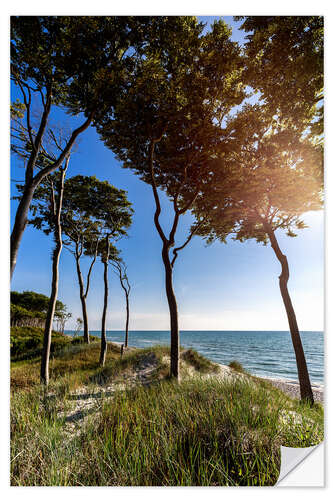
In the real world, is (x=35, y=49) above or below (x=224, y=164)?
above

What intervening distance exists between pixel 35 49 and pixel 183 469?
5.74 meters

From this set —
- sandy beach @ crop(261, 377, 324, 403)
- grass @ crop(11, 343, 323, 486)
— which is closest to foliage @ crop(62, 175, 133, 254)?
grass @ crop(11, 343, 323, 486)

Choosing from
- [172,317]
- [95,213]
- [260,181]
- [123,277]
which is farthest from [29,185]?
[123,277]

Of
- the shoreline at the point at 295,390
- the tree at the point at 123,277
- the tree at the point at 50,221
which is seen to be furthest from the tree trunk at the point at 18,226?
the tree at the point at 123,277

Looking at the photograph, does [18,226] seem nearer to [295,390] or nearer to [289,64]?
[289,64]

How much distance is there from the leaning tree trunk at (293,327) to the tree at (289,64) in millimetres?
3106

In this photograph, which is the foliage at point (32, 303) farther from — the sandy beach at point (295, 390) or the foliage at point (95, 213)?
the sandy beach at point (295, 390)

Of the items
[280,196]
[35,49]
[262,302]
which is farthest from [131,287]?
[35,49]

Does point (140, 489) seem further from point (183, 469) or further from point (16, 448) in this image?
point (16, 448)

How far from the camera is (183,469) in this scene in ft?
5.19

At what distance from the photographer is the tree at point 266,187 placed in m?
4.21

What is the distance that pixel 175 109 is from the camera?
449 cm

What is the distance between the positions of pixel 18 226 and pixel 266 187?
5.53 m
